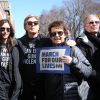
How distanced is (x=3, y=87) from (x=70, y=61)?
47.8 inches

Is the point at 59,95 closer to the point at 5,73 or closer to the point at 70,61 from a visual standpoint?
the point at 70,61

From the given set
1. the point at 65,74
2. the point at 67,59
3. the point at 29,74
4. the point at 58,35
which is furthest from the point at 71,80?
the point at 29,74

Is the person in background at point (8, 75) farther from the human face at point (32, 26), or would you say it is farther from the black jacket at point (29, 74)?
the human face at point (32, 26)

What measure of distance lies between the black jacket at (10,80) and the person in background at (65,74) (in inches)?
19.4

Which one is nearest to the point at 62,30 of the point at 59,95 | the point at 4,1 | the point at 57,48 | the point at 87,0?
the point at 57,48

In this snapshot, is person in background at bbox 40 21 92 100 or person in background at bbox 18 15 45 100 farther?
person in background at bbox 18 15 45 100

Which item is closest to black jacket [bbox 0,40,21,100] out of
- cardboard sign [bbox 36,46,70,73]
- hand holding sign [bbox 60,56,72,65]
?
cardboard sign [bbox 36,46,70,73]

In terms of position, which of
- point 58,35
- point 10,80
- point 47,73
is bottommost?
point 10,80

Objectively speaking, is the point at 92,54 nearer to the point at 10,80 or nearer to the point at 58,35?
the point at 58,35

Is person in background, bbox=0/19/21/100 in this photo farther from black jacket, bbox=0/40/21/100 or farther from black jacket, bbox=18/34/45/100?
black jacket, bbox=18/34/45/100

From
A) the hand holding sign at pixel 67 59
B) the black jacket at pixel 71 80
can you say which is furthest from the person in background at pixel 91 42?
the hand holding sign at pixel 67 59

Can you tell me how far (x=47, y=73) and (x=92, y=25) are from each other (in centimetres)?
137

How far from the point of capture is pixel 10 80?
5617mm

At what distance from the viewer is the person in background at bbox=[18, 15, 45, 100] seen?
233 inches
